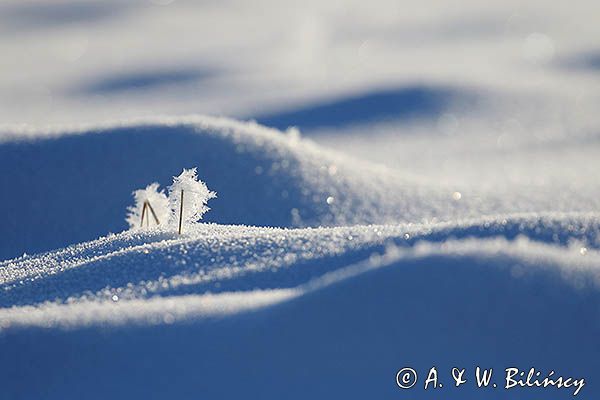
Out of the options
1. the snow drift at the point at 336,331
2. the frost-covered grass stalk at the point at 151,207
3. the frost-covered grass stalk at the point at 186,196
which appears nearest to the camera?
the snow drift at the point at 336,331

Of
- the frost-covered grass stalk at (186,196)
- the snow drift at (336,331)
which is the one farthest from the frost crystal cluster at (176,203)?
the snow drift at (336,331)

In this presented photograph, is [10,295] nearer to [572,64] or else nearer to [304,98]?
[304,98]

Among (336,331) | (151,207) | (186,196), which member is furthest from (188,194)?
(336,331)

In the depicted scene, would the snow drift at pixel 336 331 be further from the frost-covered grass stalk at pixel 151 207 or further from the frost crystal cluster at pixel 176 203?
the frost-covered grass stalk at pixel 151 207

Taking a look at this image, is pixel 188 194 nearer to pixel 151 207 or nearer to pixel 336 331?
pixel 151 207

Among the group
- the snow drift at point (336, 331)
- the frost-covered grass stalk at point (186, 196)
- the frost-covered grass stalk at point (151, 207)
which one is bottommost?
the snow drift at point (336, 331)

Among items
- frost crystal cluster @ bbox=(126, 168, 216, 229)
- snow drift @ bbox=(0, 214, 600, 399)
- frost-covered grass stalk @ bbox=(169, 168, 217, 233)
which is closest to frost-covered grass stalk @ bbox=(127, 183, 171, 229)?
frost crystal cluster @ bbox=(126, 168, 216, 229)

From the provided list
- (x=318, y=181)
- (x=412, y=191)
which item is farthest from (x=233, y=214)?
(x=412, y=191)

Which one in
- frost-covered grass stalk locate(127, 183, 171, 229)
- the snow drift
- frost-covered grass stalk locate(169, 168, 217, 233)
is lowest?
the snow drift

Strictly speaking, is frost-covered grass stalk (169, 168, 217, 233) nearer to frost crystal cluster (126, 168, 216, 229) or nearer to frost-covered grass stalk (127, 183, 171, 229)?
frost crystal cluster (126, 168, 216, 229)
